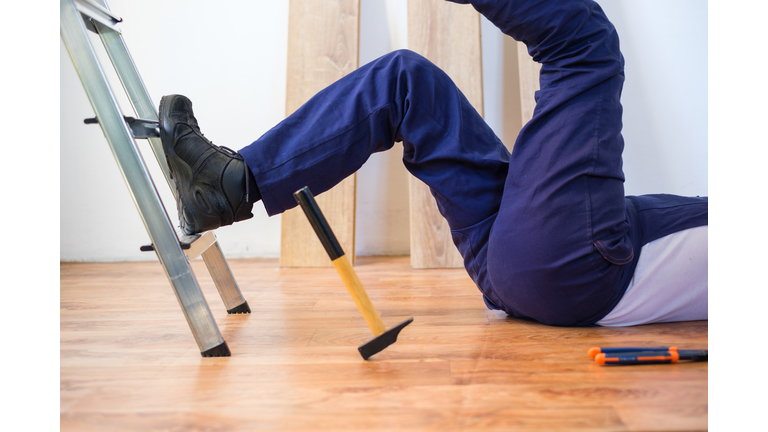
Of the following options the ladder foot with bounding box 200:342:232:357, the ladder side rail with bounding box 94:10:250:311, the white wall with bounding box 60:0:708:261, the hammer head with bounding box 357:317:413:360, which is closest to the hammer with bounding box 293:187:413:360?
the hammer head with bounding box 357:317:413:360

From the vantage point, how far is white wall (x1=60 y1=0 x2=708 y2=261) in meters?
2.04

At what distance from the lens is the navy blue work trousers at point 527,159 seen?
2.79 ft

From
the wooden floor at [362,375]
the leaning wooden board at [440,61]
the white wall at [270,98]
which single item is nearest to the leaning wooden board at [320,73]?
the white wall at [270,98]

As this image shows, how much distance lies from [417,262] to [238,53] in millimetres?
1182

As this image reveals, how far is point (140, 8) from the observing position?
84.7 inches

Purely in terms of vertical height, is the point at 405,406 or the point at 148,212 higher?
the point at 148,212

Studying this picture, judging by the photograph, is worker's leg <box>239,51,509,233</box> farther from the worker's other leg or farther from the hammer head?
Result: the hammer head

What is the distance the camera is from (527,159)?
894mm

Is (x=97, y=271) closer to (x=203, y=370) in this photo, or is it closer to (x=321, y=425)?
(x=203, y=370)

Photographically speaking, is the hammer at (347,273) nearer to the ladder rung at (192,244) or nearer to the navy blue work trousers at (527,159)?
the navy blue work trousers at (527,159)

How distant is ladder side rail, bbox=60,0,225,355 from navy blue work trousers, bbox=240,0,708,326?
186mm

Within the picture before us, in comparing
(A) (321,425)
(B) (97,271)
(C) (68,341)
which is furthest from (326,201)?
(A) (321,425)

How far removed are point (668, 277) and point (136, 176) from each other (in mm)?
1003

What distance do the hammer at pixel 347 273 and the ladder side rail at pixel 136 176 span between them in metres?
0.28
